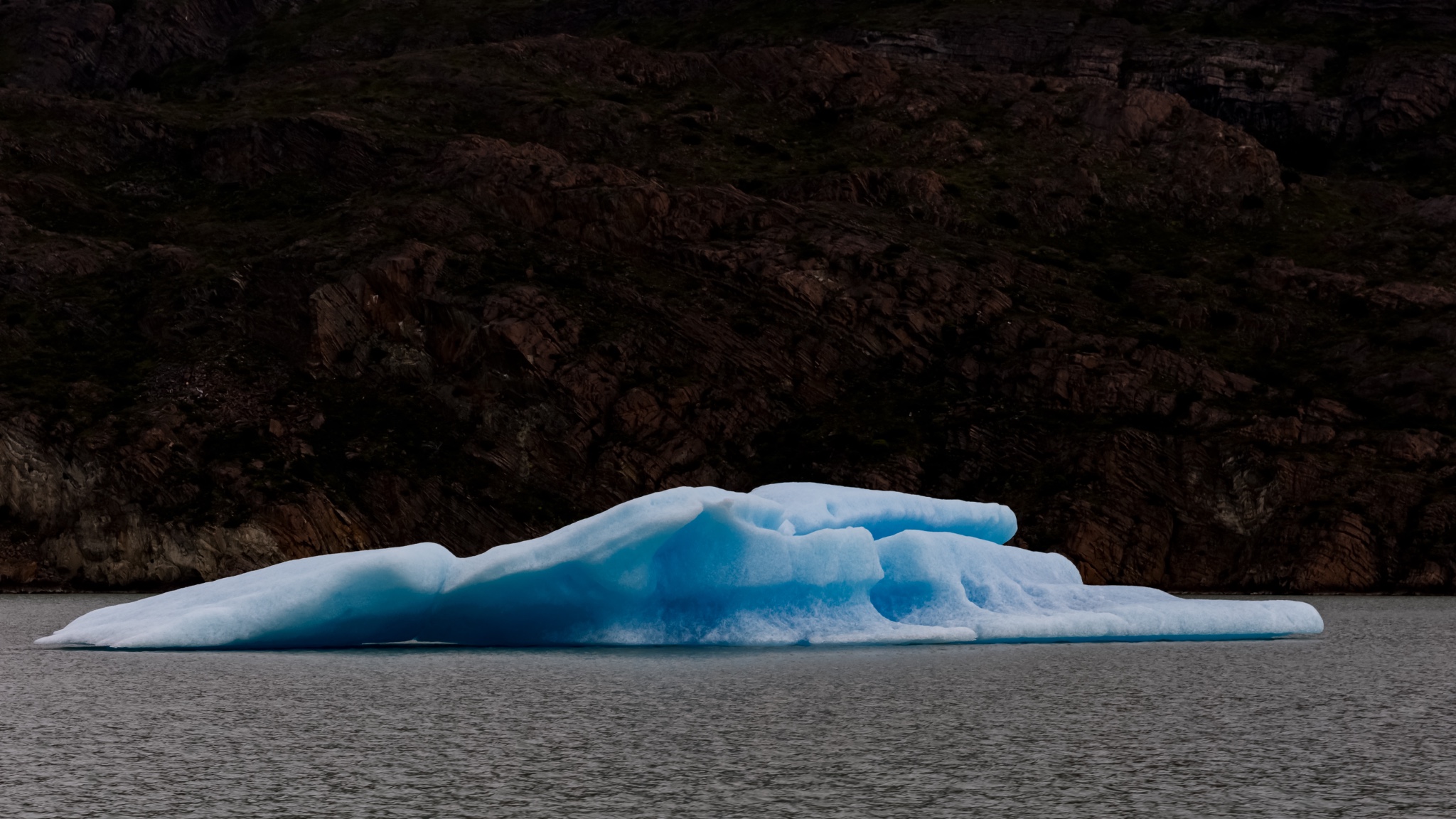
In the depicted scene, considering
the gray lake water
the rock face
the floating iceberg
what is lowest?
the gray lake water

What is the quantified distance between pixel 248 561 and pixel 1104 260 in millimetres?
66821

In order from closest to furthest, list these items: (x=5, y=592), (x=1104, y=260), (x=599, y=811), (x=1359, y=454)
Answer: (x=599, y=811)
(x=5, y=592)
(x=1359, y=454)
(x=1104, y=260)

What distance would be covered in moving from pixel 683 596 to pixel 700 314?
6397 centimetres

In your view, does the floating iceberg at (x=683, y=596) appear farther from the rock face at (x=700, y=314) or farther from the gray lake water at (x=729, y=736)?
the rock face at (x=700, y=314)

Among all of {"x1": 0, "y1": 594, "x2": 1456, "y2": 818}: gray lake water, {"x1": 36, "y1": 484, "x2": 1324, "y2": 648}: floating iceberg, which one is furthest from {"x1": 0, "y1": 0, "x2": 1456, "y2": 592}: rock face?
{"x1": 0, "y1": 594, "x2": 1456, "y2": 818}: gray lake water

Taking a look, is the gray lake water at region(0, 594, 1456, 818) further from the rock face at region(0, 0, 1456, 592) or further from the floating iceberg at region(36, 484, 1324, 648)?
the rock face at region(0, 0, 1456, 592)

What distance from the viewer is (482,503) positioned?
9081 centimetres

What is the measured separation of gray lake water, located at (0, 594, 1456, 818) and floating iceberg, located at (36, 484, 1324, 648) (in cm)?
307

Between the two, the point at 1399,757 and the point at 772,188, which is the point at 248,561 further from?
the point at 1399,757

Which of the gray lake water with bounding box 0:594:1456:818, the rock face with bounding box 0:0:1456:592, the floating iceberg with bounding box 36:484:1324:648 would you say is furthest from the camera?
the rock face with bounding box 0:0:1456:592

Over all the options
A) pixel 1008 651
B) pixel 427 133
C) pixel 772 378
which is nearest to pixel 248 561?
pixel 772 378

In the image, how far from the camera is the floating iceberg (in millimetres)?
38188

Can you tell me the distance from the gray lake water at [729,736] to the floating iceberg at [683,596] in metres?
3.07

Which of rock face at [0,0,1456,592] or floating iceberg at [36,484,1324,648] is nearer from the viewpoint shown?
floating iceberg at [36,484,1324,648]
